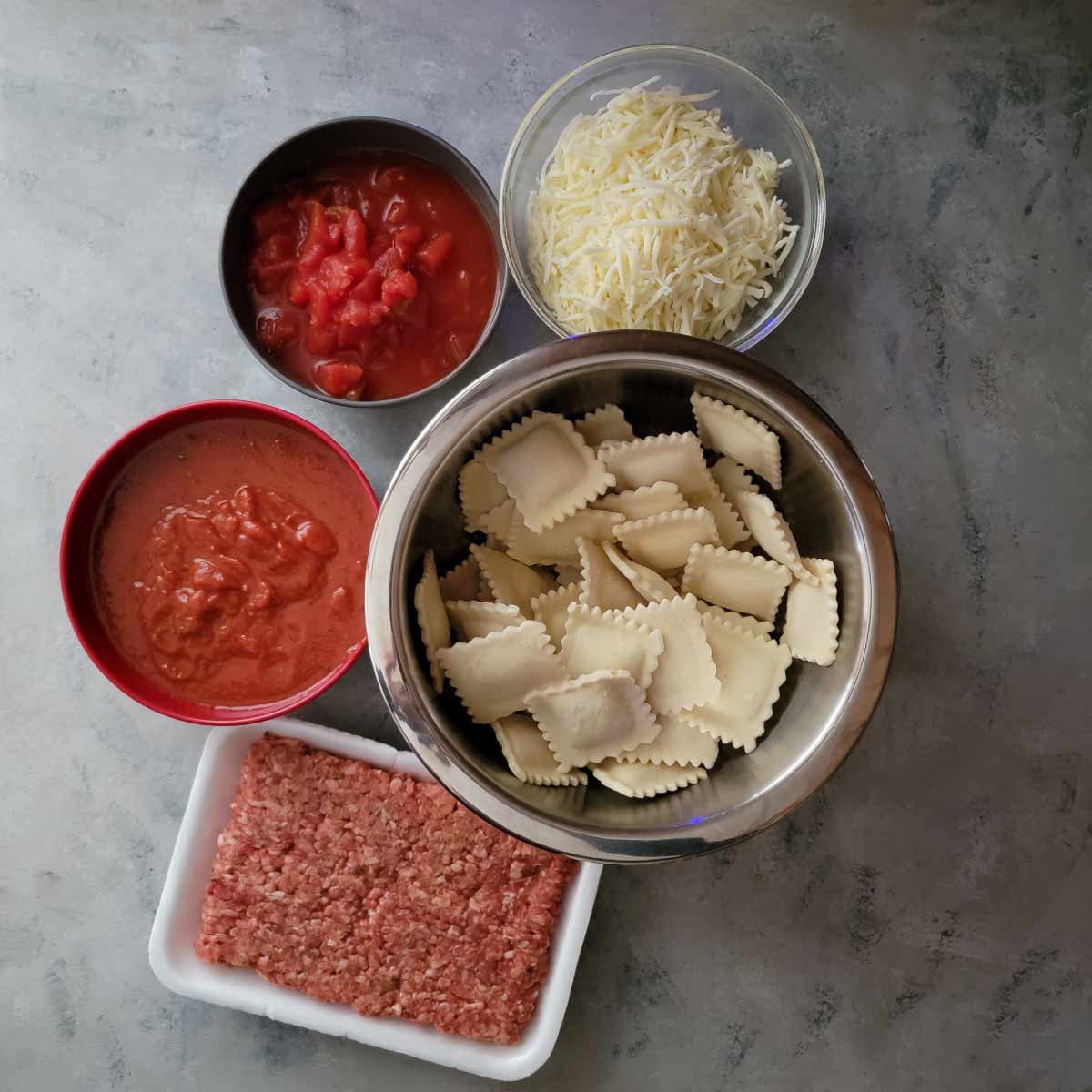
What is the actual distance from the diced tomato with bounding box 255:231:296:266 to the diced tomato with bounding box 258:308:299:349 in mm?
120

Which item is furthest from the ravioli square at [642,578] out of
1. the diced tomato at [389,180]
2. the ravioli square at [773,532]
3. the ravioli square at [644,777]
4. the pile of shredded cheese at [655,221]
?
the diced tomato at [389,180]

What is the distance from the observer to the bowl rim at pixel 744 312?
2354 millimetres

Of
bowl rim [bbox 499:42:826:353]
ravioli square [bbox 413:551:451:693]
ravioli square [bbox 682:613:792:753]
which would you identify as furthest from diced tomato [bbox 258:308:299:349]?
ravioli square [bbox 682:613:792:753]

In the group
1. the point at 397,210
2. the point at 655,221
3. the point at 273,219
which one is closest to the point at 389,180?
the point at 397,210

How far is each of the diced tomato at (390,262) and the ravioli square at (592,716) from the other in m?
1.03

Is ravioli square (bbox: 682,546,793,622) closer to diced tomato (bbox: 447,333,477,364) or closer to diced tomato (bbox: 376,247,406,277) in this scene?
diced tomato (bbox: 447,333,477,364)

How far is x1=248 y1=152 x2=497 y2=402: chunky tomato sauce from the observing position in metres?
2.23

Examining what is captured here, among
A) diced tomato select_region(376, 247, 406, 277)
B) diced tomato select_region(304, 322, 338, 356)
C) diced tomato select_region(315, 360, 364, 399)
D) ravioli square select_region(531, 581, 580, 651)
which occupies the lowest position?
ravioli square select_region(531, 581, 580, 651)

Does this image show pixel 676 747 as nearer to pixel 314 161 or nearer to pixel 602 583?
pixel 602 583

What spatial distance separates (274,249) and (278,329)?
19 cm

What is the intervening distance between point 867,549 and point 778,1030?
149 centimetres

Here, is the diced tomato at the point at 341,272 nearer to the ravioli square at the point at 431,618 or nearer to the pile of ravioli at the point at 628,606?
the pile of ravioli at the point at 628,606

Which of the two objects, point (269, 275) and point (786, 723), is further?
point (269, 275)

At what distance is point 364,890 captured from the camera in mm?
2402
